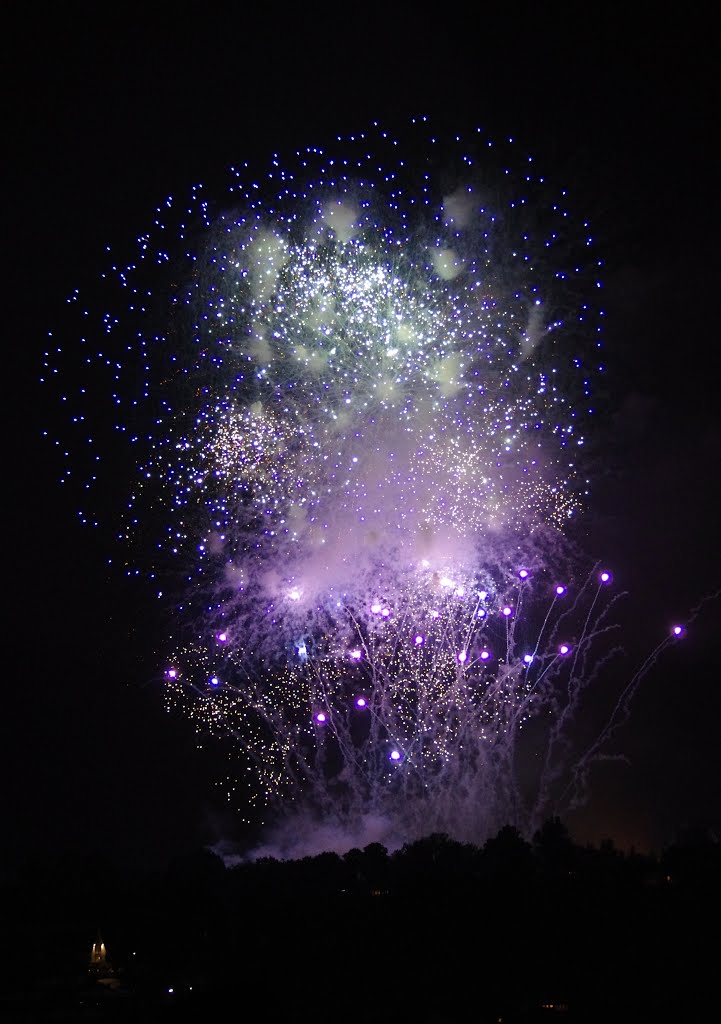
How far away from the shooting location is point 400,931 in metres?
25.7

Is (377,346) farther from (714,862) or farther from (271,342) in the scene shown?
(714,862)

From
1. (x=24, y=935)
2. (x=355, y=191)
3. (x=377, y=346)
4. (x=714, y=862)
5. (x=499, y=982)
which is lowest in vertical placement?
(x=499, y=982)

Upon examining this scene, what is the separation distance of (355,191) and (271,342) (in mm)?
3326

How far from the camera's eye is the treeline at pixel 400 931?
68.0 feet

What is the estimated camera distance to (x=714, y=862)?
2642cm

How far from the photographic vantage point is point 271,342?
1808 centimetres

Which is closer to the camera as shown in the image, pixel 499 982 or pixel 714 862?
pixel 499 982

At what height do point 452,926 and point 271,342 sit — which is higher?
point 271,342

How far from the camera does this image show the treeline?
20.7 metres

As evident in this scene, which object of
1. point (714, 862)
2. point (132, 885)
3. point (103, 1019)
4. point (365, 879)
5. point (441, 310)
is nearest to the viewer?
point (441, 310)

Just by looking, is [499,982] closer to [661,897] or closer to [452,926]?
[452,926]

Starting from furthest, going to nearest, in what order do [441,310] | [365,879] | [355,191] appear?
[365,879]
[441,310]
[355,191]

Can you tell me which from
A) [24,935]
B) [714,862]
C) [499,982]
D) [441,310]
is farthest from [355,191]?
[24,935]

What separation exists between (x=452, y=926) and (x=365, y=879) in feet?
24.6
